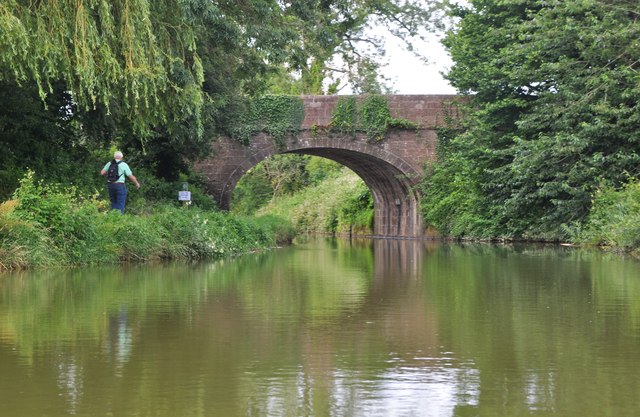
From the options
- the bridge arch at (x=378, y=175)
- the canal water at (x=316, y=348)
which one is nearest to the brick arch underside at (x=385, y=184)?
the bridge arch at (x=378, y=175)

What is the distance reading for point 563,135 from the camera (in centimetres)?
2669

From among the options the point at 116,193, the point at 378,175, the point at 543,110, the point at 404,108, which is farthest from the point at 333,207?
the point at 116,193

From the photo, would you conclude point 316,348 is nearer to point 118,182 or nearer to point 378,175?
point 118,182

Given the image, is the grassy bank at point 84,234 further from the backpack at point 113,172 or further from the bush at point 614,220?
the bush at point 614,220

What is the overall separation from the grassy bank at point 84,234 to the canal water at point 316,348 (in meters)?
1.48

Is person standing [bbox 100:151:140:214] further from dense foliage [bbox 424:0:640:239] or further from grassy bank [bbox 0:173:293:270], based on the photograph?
dense foliage [bbox 424:0:640:239]

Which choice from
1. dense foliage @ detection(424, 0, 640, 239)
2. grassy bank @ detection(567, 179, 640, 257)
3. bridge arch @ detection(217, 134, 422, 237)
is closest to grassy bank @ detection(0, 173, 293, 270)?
grassy bank @ detection(567, 179, 640, 257)

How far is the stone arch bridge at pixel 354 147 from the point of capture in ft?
117

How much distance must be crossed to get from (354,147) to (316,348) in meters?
30.1

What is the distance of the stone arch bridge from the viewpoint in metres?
35.8

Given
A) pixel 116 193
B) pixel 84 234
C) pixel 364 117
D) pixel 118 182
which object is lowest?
pixel 84 234

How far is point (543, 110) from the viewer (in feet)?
92.3

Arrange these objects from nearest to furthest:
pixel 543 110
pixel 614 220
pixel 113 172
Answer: pixel 113 172 < pixel 614 220 < pixel 543 110

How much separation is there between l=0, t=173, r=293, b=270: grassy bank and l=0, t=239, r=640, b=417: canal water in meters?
1.48
